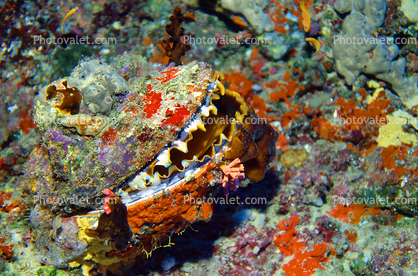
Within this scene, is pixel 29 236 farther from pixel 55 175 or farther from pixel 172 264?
pixel 172 264

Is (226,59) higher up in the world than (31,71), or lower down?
A: higher up

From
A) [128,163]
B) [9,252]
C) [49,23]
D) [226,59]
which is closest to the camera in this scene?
[128,163]

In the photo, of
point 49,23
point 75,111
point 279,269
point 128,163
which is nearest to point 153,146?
point 128,163

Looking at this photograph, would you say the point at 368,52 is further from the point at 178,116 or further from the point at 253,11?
the point at 178,116

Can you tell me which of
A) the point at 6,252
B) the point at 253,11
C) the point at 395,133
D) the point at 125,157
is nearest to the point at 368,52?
the point at 395,133

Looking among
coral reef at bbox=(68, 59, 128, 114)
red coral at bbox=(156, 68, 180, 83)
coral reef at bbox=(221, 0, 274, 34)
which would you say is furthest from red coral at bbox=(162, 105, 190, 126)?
coral reef at bbox=(221, 0, 274, 34)

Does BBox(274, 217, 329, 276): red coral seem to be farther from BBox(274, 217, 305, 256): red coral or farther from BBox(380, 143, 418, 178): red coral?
BBox(380, 143, 418, 178): red coral
